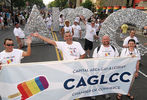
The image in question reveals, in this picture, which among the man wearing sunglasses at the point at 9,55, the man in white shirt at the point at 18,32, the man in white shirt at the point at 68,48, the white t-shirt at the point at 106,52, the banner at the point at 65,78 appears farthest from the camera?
the man in white shirt at the point at 18,32

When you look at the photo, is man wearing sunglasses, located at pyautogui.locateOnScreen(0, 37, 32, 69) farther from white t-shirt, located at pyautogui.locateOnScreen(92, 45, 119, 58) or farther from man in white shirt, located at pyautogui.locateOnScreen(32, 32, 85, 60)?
white t-shirt, located at pyautogui.locateOnScreen(92, 45, 119, 58)

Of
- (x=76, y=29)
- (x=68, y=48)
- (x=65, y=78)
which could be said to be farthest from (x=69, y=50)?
(x=76, y=29)

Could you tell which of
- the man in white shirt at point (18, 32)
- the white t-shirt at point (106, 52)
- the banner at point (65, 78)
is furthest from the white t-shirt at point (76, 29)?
the banner at point (65, 78)

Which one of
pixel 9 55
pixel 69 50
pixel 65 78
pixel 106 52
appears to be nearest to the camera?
pixel 65 78

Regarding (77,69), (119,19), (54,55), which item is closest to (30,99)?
(77,69)

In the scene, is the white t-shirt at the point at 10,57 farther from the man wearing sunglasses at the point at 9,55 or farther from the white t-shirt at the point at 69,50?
the white t-shirt at the point at 69,50

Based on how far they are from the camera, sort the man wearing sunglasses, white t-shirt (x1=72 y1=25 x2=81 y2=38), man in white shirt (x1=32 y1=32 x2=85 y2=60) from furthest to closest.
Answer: white t-shirt (x1=72 y1=25 x2=81 y2=38), man in white shirt (x1=32 y1=32 x2=85 y2=60), the man wearing sunglasses

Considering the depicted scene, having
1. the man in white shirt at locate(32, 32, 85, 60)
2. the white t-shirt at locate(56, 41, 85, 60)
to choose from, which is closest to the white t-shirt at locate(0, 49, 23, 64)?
the man in white shirt at locate(32, 32, 85, 60)

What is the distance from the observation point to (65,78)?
3164 mm

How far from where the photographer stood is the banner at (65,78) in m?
2.92

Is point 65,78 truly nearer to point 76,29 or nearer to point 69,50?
point 69,50

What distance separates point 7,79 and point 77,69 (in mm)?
1444

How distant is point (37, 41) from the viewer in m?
11.1

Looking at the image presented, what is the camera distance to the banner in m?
2.92
